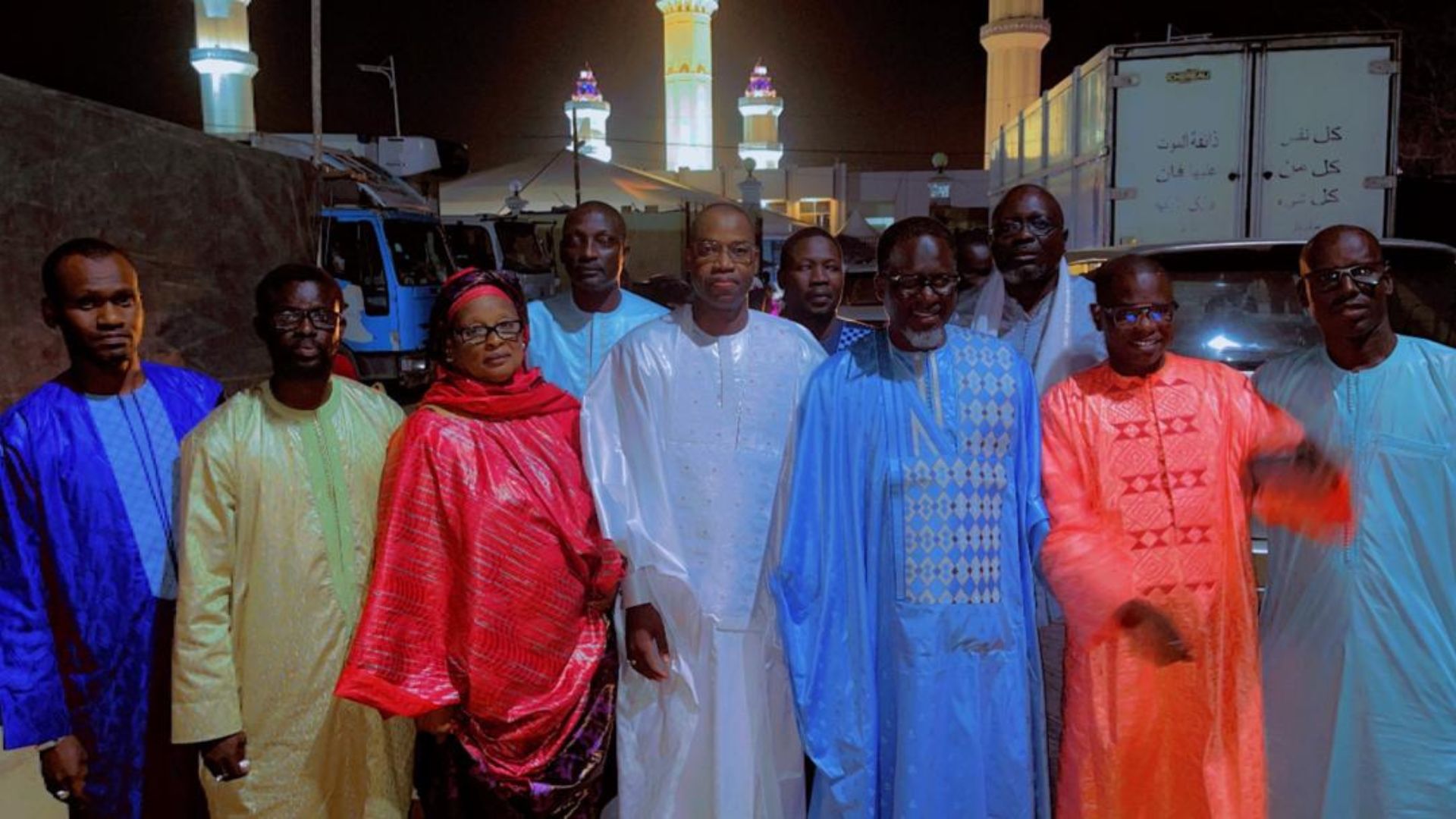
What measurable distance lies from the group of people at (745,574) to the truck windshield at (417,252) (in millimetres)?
9239

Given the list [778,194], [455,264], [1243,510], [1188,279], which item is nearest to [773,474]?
[1243,510]

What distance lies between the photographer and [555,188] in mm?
21031

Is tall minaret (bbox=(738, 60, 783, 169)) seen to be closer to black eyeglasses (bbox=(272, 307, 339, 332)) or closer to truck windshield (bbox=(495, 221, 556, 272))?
truck windshield (bbox=(495, 221, 556, 272))

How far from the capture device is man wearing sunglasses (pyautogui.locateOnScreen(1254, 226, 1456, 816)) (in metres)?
2.56

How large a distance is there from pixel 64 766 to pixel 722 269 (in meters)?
1.94

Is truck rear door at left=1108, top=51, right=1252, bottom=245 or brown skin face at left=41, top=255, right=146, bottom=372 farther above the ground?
truck rear door at left=1108, top=51, right=1252, bottom=245

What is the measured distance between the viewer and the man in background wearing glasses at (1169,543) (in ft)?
8.55

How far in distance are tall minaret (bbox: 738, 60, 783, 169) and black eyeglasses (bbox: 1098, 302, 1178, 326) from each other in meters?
65.3

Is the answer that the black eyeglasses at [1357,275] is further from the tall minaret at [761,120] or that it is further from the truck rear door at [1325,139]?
the tall minaret at [761,120]

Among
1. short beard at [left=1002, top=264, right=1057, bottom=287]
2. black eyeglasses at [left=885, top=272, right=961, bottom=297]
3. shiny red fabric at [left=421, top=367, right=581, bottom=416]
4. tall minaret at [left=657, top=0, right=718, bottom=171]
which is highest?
tall minaret at [left=657, top=0, right=718, bottom=171]

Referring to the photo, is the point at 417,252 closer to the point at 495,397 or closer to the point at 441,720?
the point at 495,397

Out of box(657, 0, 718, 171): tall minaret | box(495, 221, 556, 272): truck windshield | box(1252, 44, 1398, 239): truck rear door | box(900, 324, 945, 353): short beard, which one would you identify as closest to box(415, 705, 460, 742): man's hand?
box(900, 324, 945, 353): short beard

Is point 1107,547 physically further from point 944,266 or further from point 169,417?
point 169,417

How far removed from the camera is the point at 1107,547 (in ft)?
8.32
